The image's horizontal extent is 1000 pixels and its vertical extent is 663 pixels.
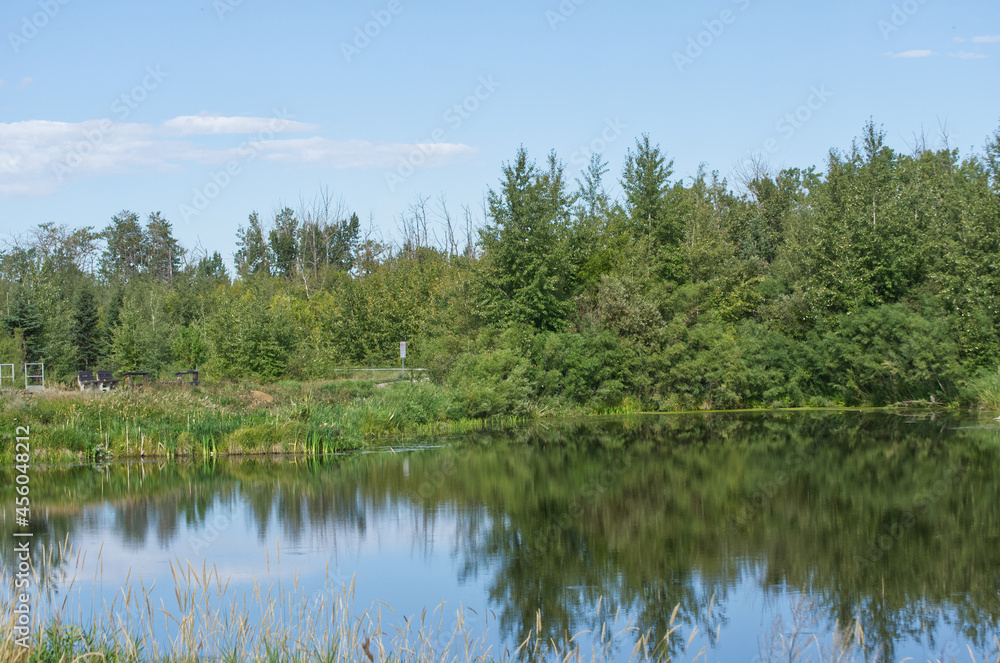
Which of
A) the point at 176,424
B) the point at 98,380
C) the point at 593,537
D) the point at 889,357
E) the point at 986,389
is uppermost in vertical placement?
the point at 98,380

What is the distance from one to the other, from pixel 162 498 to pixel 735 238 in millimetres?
39510

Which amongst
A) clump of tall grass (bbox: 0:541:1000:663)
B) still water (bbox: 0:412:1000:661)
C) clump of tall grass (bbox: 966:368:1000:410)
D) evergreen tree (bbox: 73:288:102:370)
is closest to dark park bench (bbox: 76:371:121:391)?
still water (bbox: 0:412:1000:661)

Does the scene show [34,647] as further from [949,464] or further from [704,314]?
[704,314]

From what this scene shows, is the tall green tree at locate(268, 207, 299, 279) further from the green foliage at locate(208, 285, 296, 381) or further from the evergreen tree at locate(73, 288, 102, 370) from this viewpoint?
the green foliage at locate(208, 285, 296, 381)

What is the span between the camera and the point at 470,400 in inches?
1220

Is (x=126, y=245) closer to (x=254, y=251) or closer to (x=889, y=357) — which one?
(x=254, y=251)

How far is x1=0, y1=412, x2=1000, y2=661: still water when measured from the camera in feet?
31.3

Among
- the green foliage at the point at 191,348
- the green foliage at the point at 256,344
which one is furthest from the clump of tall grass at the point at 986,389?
the green foliage at the point at 191,348

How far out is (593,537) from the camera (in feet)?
45.1

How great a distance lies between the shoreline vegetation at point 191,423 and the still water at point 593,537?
43.9 inches

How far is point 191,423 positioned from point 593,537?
12.9 meters

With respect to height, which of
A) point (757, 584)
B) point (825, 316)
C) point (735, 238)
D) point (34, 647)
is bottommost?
point (757, 584)

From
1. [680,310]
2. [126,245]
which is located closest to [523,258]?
[680,310]

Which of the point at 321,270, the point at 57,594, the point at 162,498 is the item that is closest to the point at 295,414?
the point at 162,498
